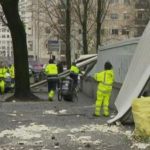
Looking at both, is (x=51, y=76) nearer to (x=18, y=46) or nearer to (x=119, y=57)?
(x=18, y=46)

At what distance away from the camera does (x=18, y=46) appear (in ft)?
77.4

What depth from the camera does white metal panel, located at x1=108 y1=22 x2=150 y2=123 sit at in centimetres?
1345

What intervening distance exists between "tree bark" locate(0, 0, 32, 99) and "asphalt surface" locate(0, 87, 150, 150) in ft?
21.1

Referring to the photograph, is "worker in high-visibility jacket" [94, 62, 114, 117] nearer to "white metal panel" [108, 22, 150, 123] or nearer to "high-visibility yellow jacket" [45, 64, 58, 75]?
"white metal panel" [108, 22, 150, 123]

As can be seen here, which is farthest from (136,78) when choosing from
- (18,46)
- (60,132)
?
(18,46)

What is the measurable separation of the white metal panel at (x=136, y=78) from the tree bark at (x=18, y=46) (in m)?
8.37

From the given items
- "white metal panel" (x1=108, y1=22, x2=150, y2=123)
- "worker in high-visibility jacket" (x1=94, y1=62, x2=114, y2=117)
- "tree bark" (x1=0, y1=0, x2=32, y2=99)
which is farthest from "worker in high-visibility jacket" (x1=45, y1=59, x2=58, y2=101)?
"white metal panel" (x1=108, y1=22, x2=150, y2=123)

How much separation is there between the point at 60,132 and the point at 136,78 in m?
3.13

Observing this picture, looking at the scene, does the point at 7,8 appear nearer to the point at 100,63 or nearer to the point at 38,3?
the point at 100,63

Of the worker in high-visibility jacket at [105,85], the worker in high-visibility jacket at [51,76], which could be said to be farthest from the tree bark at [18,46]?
the worker in high-visibility jacket at [105,85]

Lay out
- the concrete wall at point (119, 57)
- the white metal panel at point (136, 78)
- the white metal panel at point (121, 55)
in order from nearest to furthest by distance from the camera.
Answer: the white metal panel at point (136, 78) → the white metal panel at point (121, 55) → the concrete wall at point (119, 57)

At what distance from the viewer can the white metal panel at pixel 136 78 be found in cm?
1345

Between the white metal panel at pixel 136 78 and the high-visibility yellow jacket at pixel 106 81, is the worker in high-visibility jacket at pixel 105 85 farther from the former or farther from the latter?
the white metal panel at pixel 136 78

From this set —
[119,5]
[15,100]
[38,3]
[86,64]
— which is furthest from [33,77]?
[119,5]
